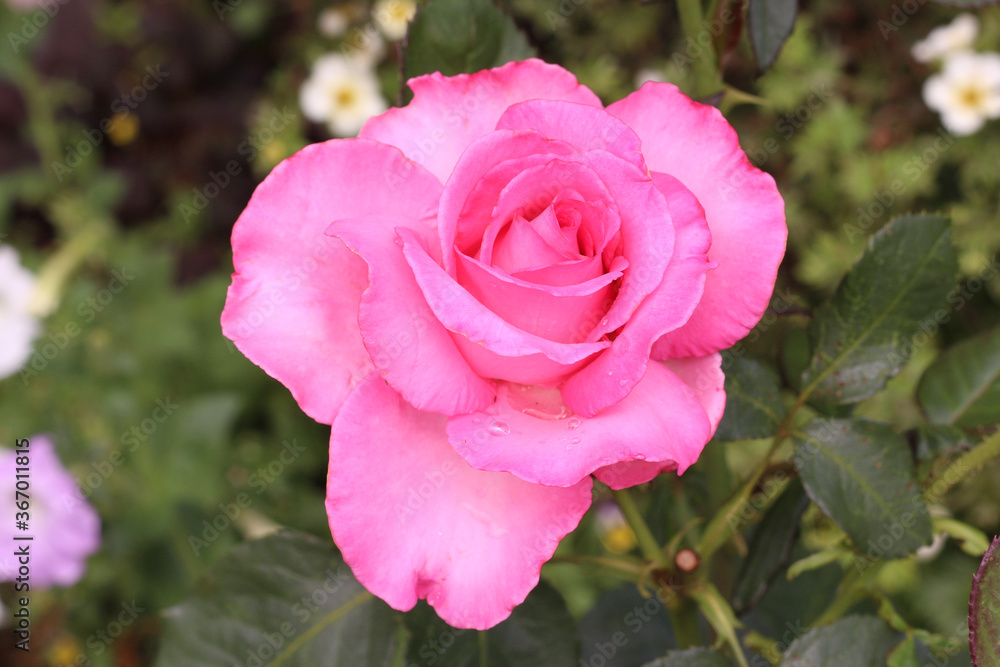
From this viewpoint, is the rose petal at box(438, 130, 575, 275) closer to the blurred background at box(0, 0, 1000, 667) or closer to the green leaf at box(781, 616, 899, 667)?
the green leaf at box(781, 616, 899, 667)

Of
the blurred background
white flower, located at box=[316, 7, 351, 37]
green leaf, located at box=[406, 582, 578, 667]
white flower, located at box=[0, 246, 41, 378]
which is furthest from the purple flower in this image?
white flower, located at box=[316, 7, 351, 37]

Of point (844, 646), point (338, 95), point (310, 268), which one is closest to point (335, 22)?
point (338, 95)

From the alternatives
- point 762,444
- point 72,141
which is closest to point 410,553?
point 762,444

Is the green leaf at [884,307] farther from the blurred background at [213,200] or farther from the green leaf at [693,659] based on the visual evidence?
the blurred background at [213,200]

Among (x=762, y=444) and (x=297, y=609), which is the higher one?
(x=297, y=609)

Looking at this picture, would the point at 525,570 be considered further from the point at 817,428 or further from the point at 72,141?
the point at 72,141

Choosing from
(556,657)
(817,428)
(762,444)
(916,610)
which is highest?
(817,428)
